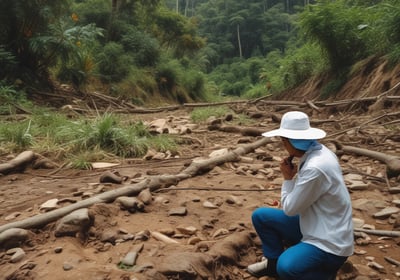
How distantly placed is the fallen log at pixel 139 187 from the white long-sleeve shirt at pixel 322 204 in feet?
4.96

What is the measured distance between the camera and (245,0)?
156 ft

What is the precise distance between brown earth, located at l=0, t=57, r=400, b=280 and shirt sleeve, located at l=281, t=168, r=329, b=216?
573 mm

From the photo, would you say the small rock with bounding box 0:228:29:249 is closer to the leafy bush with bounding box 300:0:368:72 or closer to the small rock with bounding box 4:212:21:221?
the small rock with bounding box 4:212:21:221

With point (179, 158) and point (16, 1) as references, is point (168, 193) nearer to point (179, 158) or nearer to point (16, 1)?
point (179, 158)

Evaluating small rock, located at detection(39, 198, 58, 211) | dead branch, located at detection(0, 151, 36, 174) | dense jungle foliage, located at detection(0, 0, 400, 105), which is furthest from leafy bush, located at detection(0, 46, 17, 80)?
small rock, located at detection(39, 198, 58, 211)

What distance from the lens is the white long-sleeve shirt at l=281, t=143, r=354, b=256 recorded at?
208 centimetres

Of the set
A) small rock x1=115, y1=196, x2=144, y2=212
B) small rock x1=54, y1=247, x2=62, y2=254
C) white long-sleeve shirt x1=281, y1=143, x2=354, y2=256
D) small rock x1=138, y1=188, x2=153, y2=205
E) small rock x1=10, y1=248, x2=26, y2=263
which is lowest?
small rock x1=138, y1=188, x2=153, y2=205

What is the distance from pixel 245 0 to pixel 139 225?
4863cm

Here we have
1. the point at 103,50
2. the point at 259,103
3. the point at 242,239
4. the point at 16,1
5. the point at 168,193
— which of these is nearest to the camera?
the point at 242,239

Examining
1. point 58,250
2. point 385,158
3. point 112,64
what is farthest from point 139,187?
point 112,64

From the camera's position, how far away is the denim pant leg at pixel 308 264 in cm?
209

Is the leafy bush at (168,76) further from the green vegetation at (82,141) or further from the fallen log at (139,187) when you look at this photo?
the fallen log at (139,187)

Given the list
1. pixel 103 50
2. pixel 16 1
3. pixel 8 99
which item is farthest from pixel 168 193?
pixel 103 50

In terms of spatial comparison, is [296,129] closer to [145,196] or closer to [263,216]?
[263,216]
